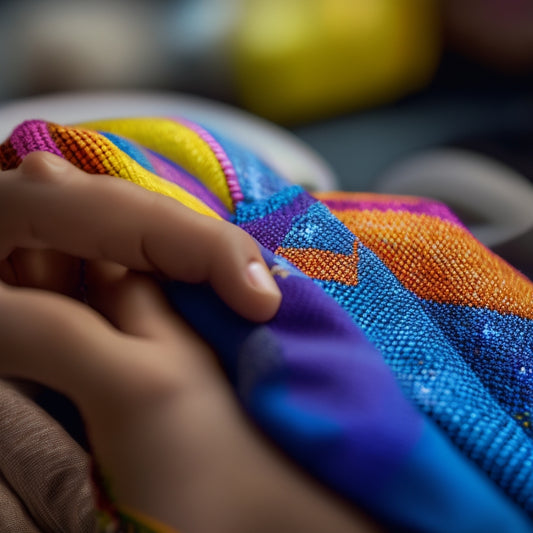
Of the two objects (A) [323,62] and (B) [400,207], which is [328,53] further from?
(B) [400,207]

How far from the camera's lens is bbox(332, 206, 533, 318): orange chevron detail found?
31cm

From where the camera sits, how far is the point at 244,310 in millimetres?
243

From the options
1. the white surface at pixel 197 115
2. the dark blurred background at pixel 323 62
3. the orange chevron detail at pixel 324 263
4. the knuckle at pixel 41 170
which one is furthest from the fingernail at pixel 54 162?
Answer: the dark blurred background at pixel 323 62

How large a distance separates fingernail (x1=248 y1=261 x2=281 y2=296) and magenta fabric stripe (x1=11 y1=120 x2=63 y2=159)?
108 millimetres

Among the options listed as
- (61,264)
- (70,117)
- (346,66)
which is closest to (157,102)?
(70,117)

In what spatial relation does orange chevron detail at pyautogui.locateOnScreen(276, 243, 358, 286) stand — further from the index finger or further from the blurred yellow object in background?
the blurred yellow object in background

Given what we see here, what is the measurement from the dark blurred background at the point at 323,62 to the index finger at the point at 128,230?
54 centimetres

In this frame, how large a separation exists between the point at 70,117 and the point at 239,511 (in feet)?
1.55

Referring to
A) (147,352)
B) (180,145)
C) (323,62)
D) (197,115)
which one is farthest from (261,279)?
(323,62)

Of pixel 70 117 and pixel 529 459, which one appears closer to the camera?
pixel 529 459

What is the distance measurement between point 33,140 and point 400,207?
20 cm

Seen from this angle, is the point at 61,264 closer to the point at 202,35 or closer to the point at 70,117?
the point at 70,117

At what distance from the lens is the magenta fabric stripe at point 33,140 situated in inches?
11.2

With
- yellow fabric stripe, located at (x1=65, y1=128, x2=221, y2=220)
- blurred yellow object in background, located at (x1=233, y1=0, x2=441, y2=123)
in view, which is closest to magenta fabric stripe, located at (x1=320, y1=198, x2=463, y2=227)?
yellow fabric stripe, located at (x1=65, y1=128, x2=221, y2=220)
